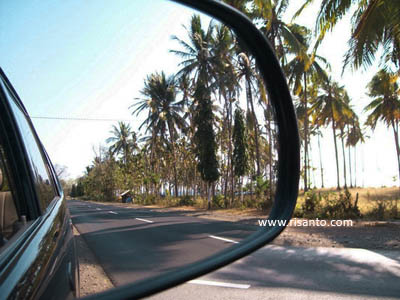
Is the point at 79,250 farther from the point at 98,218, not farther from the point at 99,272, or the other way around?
the point at 99,272

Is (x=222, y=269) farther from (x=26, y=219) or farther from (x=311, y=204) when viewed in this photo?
(x=311, y=204)

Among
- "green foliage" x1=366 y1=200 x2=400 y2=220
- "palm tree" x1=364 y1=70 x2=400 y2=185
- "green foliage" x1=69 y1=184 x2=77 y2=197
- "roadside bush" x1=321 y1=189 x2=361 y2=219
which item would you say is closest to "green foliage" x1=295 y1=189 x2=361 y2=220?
"roadside bush" x1=321 y1=189 x2=361 y2=219

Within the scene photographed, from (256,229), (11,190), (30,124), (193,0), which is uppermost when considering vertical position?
(193,0)

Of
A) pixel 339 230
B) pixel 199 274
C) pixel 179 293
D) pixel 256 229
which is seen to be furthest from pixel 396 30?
pixel 199 274

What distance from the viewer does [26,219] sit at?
1.31m

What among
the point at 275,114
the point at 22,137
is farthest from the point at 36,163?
the point at 275,114

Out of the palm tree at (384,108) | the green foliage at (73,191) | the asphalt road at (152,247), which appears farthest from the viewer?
the palm tree at (384,108)

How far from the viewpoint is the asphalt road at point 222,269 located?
1.27 m

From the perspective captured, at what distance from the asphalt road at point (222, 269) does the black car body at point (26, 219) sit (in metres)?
0.18

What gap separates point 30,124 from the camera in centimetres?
133

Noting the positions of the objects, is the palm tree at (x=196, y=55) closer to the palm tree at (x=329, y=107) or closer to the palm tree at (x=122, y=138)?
the palm tree at (x=122, y=138)

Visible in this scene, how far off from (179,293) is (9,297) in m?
4.28

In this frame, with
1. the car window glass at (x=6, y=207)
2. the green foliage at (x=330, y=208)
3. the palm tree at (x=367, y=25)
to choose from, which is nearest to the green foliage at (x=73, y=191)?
the car window glass at (x=6, y=207)

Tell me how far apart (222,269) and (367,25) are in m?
8.97
